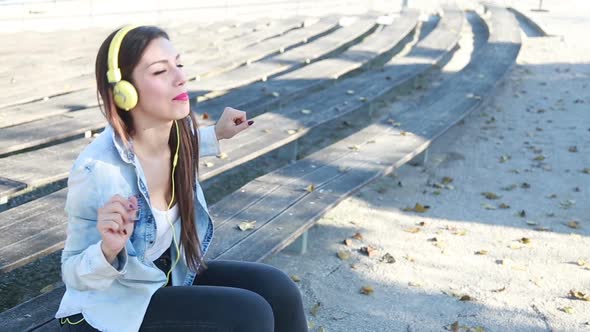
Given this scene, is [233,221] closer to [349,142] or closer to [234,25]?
[349,142]

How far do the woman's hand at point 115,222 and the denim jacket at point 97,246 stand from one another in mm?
104

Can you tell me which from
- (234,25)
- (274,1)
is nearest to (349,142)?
(234,25)

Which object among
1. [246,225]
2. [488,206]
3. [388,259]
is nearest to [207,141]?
[246,225]

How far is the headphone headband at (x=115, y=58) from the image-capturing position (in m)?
2.01

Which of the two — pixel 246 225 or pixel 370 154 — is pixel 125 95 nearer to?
pixel 246 225

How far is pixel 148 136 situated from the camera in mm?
2230

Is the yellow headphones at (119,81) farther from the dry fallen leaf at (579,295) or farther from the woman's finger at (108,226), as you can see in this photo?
the dry fallen leaf at (579,295)

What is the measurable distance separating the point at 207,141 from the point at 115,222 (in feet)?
3.06

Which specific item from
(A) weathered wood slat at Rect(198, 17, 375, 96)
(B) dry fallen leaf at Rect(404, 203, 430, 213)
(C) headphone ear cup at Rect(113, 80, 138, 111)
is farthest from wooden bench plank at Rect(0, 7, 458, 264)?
(C) headphone ear cup at Rect(113, 80, 138, 111)

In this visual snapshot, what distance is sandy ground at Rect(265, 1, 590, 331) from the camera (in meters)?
3.56

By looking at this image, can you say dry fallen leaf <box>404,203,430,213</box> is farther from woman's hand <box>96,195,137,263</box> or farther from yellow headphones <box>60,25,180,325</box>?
woman's hand <box>96,195,137,263</box>

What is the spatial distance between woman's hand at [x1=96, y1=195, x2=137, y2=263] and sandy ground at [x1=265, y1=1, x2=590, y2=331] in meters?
1.76

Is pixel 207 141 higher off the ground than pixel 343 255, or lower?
higher

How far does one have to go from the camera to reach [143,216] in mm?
2125
